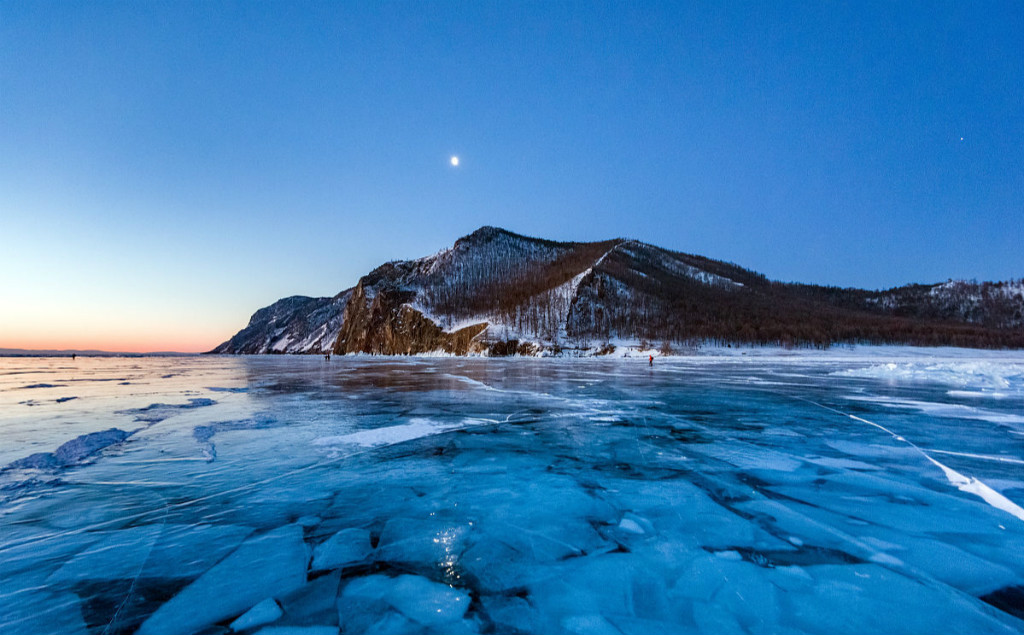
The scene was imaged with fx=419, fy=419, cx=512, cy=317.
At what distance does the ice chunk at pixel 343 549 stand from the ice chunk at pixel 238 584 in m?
0.10

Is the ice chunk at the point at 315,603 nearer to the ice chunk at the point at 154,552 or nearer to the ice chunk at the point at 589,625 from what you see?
the ice chunk at the point at 154,552

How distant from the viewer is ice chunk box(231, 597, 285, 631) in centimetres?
218

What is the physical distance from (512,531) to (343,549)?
128cm

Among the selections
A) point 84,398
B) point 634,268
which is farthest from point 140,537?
point 634,268

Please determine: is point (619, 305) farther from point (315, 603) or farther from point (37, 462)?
point (315, 603)

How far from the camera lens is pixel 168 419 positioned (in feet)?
28.2

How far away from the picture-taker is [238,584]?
259 centimetres

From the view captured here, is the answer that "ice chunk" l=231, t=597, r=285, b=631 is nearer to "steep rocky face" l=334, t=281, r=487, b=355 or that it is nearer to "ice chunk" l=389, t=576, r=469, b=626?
"ice chunk" l=389, t=576, r=469, b=626

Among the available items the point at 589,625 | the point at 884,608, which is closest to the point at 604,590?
the point at 589,625

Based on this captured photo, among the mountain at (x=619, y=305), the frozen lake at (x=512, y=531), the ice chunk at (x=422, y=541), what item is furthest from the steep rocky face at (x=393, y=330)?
the ice chunk at (x=422, y=541)

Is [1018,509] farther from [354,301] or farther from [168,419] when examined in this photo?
[354,301]

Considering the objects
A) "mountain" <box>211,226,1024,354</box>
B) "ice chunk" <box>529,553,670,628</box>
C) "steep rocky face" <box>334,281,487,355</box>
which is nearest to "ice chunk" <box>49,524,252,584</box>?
"ice chunk" <box>529,553,670,628</box>

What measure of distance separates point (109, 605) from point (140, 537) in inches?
41.2

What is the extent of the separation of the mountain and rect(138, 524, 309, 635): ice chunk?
→ 75.9m
